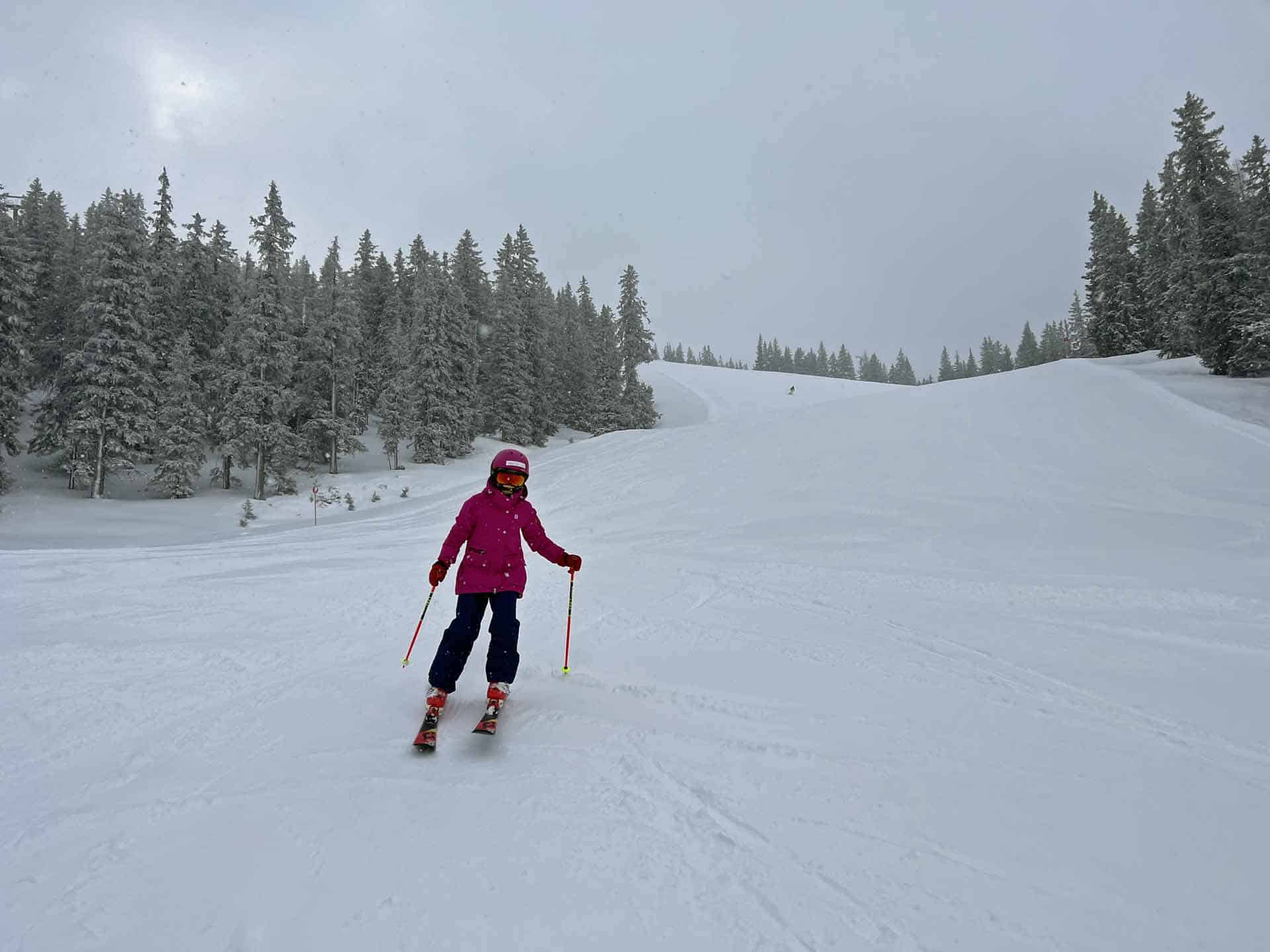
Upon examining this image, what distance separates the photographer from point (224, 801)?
3.16 metres

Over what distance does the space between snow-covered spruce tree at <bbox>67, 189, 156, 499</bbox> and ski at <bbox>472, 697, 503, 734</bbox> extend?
101ft

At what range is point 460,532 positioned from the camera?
4.80m

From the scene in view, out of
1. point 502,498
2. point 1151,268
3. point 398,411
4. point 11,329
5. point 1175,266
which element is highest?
point 1151,268

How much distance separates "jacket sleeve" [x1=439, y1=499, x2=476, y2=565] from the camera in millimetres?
4652

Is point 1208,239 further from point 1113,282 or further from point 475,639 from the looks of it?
point 475,639

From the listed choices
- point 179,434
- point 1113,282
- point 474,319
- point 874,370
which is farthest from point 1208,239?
point 874,370

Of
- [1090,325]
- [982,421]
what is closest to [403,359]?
[982,421]

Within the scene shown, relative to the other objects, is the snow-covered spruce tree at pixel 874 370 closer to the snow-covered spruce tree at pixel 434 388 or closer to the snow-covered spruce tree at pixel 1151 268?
the snow-covered spruce tree at pixel 1151 268

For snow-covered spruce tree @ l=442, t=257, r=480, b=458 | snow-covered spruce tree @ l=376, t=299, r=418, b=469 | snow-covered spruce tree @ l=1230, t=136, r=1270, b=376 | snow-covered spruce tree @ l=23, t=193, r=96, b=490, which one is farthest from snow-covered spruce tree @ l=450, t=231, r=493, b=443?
snow-covered spruce tree @ l=1230, t=136, r=1270, b=376

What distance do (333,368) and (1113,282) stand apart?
2170 inches

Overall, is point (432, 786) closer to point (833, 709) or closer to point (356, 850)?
point (356, 850)

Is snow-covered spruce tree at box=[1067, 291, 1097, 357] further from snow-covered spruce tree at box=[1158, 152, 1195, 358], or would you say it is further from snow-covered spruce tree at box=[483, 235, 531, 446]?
snow-covered spruce tree at box=[483, 235, 531, 446]

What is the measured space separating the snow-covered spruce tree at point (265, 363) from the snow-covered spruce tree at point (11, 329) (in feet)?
23.7

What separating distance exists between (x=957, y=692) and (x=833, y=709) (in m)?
1.21
